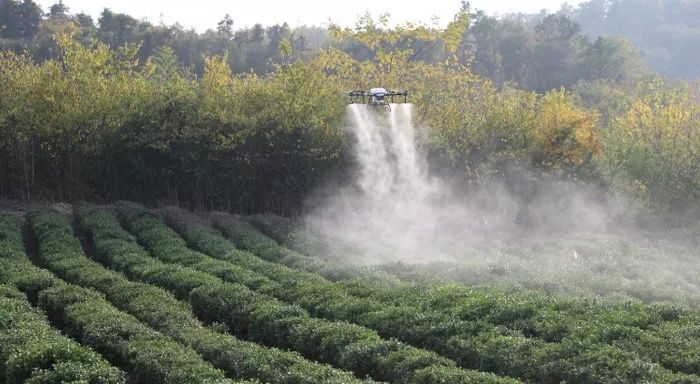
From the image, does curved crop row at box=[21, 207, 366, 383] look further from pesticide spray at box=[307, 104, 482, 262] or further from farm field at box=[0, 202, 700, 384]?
pesticide spray at box=[307, 104, 482, 262]

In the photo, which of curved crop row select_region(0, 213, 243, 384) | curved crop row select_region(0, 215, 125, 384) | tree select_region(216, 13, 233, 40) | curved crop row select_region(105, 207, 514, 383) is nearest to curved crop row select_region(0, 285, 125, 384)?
curved crop row select_region(0, 215, 125, 384)

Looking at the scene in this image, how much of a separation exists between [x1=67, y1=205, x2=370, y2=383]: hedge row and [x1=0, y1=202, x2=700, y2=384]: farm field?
47mm

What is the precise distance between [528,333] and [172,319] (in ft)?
29.9

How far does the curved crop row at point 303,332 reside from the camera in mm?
17859

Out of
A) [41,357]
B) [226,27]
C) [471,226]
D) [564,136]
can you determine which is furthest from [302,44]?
[41,357]

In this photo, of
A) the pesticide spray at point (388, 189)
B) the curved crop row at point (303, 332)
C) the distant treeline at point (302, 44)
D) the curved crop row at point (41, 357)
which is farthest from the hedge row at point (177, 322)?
the distant treeline at point (302, 44)

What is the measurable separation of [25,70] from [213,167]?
11.2 metres

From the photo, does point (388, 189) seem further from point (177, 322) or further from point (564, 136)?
point (177, 322)

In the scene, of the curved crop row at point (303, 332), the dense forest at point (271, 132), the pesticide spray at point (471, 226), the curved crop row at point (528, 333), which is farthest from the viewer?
the dense forest at point (271, 132)

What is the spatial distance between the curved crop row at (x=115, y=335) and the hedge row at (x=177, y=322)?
2.19ft

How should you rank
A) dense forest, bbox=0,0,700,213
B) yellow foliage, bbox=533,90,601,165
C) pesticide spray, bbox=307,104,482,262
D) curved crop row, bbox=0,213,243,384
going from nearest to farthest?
curved crop row, bbox=0,213,243,384
dense forest, bbox=0,0,700,213
pesticide spray, bbox=307,104,482,262
yellow foliage, bbox=533,90,601,165

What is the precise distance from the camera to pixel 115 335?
2000 centimetres

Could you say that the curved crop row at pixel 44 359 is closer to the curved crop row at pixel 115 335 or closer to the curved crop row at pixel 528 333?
the curved crop row at pixel 115 335

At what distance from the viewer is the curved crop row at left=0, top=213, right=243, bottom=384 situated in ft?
57.5
